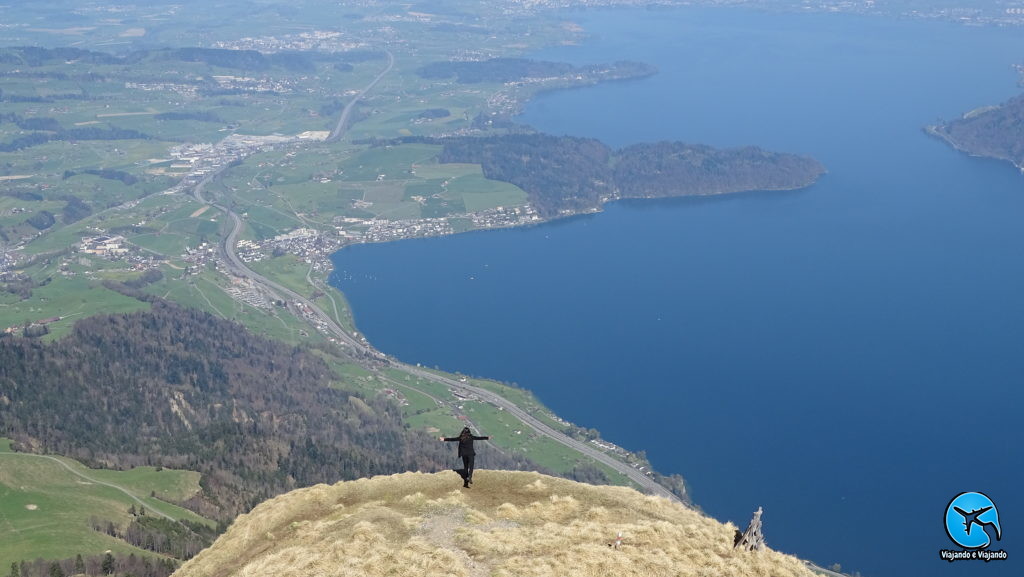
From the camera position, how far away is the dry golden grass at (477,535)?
40531mm

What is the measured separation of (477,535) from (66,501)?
80297mm

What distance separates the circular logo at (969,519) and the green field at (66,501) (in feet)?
258

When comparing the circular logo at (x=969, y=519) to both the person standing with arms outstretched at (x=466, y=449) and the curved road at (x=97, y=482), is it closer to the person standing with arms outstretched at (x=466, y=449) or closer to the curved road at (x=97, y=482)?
the person standing with arms outstretched at (x=466, y=449)

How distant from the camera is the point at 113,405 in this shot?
15388 cm

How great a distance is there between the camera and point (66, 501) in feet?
351

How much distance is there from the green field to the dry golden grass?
50928 millimetres

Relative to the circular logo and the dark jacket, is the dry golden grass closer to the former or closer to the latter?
the dark jacket

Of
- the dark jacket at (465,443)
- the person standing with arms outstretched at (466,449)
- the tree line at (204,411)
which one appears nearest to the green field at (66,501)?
the tree line at (204,411)

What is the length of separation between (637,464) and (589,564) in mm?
115397

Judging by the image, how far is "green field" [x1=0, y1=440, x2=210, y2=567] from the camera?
312 feet

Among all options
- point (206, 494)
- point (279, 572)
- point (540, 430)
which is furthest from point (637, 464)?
point (279, 572)

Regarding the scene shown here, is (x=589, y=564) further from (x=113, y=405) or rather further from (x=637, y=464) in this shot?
(x=113, y=405)

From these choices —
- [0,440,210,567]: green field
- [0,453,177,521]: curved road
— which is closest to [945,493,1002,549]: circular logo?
[0,440,210,567]: green field

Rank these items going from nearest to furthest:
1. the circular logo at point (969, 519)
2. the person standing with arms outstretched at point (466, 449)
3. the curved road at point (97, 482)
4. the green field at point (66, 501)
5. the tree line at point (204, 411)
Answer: the circular logo at point (969, 519) → the person standing with arms outstretched at point (466, 449) → the green field at point (66, 501) → the curved road at point (97, 482) → the tree line at point (204, 411)
